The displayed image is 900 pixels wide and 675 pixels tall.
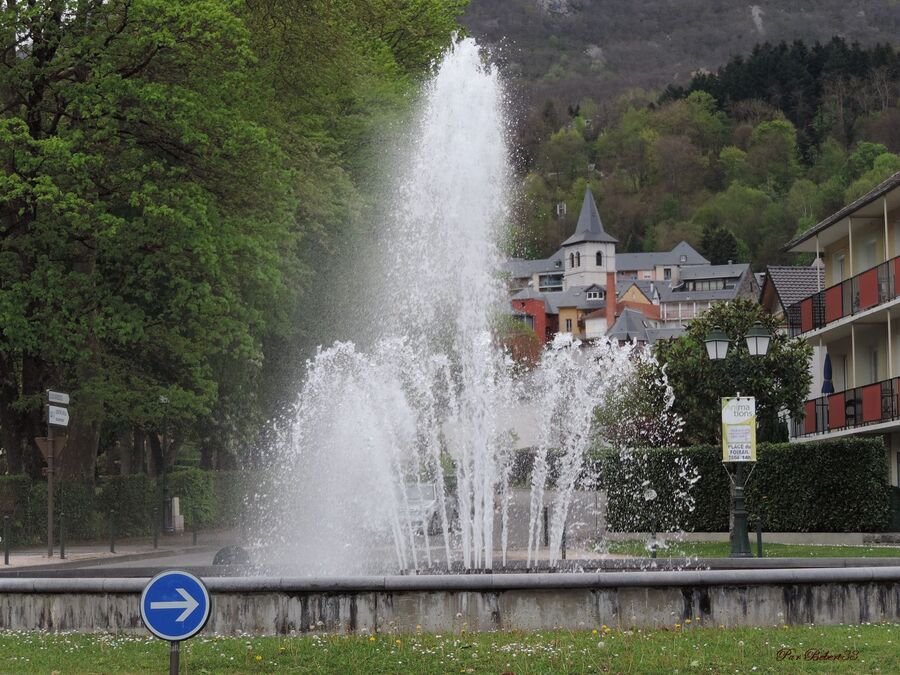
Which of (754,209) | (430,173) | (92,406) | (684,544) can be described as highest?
(754,209)

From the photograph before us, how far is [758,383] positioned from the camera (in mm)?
43906

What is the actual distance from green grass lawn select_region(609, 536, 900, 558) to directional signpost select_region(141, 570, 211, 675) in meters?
20.1

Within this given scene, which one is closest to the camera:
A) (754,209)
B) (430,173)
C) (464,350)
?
(464,350)

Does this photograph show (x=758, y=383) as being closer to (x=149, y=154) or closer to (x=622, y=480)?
(x=622, y=480)

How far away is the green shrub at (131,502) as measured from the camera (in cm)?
4109

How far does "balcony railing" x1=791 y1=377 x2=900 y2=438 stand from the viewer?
131 ft

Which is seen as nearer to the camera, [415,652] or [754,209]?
[415,652]

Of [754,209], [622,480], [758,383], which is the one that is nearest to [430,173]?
[622,480]

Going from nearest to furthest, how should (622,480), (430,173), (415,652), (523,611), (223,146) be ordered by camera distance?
(415,652)
(523,611)
(430,173)
(223,146)
(622,480)

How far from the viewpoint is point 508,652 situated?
12.8 meters

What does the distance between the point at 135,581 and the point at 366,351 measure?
88.5 ft

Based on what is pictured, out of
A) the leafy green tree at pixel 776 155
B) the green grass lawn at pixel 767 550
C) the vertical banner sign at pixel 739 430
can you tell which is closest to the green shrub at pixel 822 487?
the green grass lawn at pixel 767 550

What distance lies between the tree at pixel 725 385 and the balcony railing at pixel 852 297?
4.15ft

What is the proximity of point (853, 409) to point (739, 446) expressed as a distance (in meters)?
19.3
